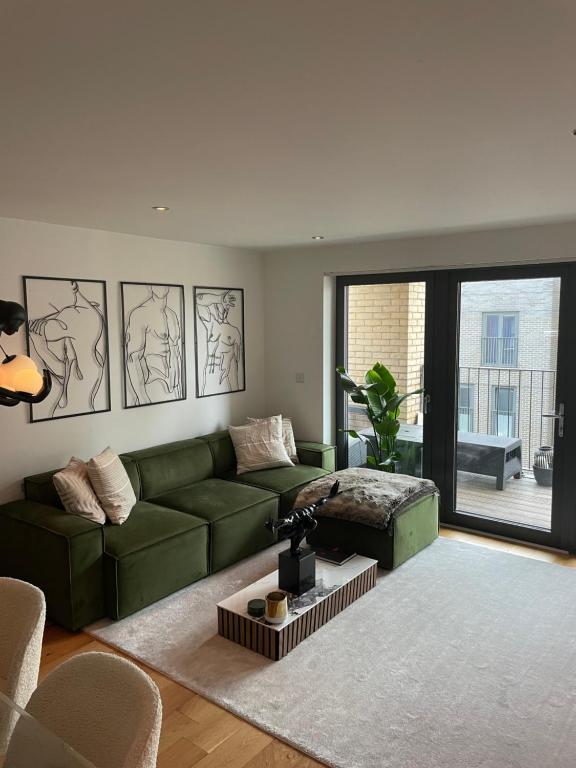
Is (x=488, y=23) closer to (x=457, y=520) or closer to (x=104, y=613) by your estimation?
(x=104, y=613)

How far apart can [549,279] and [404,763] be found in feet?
11.4

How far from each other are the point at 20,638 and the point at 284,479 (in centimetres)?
318

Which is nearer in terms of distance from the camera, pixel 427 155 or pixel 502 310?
pixel 427 155

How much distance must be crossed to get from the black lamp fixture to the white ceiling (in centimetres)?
68

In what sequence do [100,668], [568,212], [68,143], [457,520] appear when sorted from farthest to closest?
[457,520]
[568,212]
[68,143]
[100,668]

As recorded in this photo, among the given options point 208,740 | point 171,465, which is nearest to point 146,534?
point 171,465

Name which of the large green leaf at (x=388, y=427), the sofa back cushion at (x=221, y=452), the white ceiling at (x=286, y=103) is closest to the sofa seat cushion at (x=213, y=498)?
the sofa back cushion at (x=221, y=452)

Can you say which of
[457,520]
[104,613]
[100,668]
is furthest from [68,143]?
[457,520]

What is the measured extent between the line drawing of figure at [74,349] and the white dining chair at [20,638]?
2414mm

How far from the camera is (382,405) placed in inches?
209

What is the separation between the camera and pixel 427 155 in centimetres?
257

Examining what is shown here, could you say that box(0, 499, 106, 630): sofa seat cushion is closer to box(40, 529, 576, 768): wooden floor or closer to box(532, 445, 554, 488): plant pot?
box(40, 529, 576, 768): wooden floor

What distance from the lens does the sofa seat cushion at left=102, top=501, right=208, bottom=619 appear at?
3.55 metres

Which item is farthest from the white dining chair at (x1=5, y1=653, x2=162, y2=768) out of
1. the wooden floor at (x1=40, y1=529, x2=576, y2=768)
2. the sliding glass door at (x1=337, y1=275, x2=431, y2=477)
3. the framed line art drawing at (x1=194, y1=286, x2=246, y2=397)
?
the sliding glass door at (x1=337, y1=275, x2=431, y2=477)
